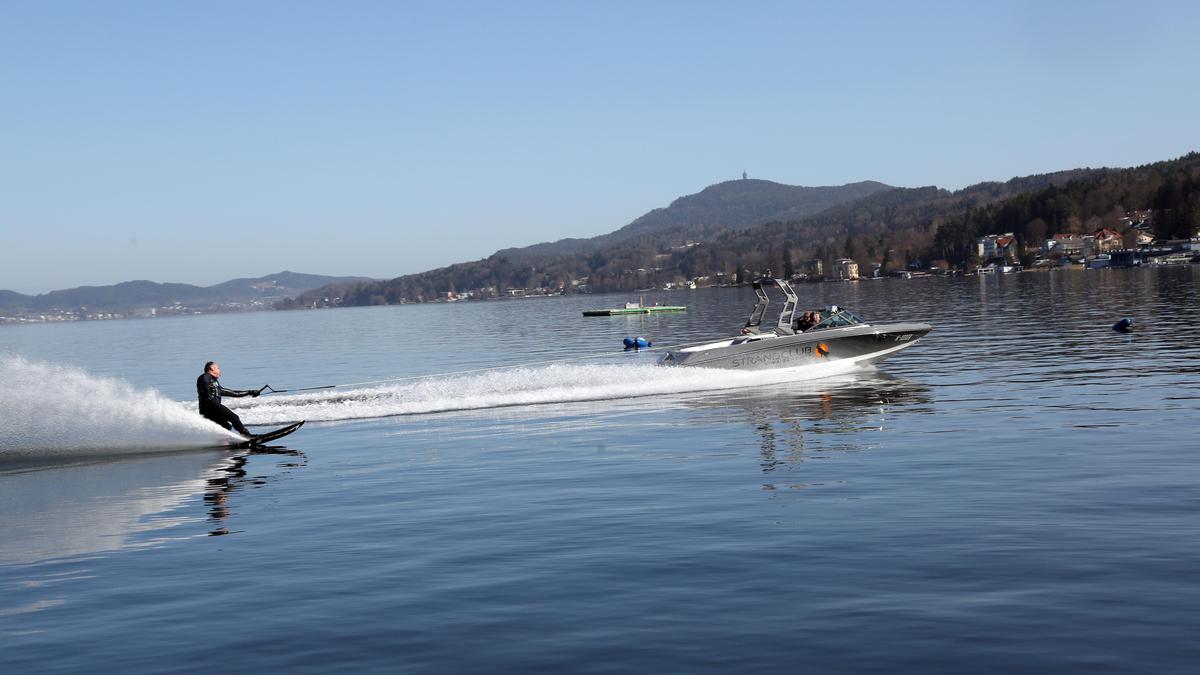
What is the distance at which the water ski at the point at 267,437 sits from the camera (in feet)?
83.7

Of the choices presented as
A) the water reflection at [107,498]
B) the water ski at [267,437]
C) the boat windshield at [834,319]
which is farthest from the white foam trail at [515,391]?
the water reflection at [107,498]

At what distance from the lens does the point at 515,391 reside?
3244 cm

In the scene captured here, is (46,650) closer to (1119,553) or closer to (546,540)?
(546,540)

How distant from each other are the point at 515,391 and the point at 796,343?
367 inches

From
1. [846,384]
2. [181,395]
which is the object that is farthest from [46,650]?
[181,395]

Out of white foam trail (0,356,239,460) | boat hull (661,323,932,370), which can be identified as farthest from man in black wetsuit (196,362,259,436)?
boat hull (661,323,932,370)

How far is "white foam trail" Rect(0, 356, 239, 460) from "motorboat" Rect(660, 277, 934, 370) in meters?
15.4

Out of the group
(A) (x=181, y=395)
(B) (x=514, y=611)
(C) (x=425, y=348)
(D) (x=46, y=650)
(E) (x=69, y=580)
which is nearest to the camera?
(D) (x=46, y=650)

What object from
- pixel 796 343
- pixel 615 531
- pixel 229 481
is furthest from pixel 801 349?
pixel 615 531

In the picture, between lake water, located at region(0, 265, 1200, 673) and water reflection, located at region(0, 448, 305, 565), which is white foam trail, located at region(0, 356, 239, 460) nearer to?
lake water, located at region(0, 265, 1200, 673)

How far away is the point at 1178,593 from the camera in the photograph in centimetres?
1012

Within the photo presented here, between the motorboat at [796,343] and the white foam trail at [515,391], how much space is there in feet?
1.14

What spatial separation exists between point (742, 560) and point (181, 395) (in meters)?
36.8

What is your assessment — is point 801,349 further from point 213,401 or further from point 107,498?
point 107,498
